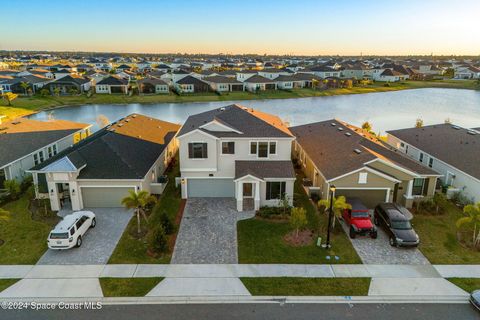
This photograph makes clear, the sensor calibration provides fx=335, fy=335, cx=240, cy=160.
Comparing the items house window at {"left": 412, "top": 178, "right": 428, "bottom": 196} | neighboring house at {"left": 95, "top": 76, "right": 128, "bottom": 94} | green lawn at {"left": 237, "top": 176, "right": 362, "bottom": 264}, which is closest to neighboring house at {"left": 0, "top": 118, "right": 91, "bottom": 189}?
green lawn at {"left": 237, "top": 176, "right": 362, "bottom": 264}

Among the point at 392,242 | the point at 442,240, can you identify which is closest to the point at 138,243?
the point at 392,242

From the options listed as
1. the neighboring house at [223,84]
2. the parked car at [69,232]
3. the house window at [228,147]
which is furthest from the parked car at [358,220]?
the neighboring house at [223,84]

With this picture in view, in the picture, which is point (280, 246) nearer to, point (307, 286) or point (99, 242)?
point (307, 286)

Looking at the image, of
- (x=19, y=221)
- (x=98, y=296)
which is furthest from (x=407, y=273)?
(x=19, y=221)

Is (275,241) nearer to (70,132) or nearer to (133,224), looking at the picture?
(133,224)

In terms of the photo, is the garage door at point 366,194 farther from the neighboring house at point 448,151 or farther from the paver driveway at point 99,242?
the paver driveway at point 99,242
